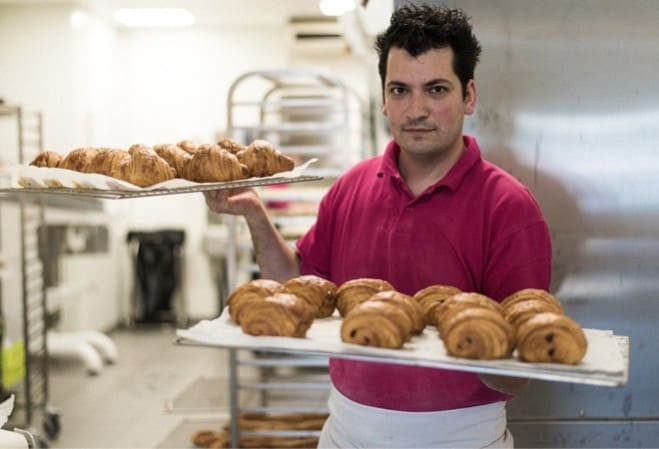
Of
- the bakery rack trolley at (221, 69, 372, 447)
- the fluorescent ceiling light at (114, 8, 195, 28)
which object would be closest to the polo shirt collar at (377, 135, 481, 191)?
the bakery rack trolley at (221, 69, 372, 447)

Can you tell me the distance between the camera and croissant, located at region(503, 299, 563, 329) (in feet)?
4.01

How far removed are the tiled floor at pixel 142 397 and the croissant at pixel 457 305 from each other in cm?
241

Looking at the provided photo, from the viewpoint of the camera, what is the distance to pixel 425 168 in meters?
→ 1.75

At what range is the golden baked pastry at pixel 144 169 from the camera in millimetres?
1553

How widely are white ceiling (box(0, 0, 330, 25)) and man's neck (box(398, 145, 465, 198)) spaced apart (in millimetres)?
4534

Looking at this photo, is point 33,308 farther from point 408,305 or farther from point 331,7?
point 408,305

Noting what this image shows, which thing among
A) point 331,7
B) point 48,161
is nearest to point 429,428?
point 48,161

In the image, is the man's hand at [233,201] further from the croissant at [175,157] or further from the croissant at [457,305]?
the croissant at [457,305]

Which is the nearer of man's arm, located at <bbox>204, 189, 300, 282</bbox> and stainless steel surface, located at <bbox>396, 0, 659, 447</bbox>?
man's arm, located at <bbox>204, 189, 300, 282</bbox>

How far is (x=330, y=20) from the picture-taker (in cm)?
654

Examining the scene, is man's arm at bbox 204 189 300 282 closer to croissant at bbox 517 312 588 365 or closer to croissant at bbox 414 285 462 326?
croissant at bbox 414 285 462 326

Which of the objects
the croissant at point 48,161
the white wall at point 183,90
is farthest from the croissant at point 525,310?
the white wall at point 183,90

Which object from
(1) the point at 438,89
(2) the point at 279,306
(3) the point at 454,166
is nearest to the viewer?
(2) the point at 279,306

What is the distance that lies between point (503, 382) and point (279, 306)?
477 millimetres
